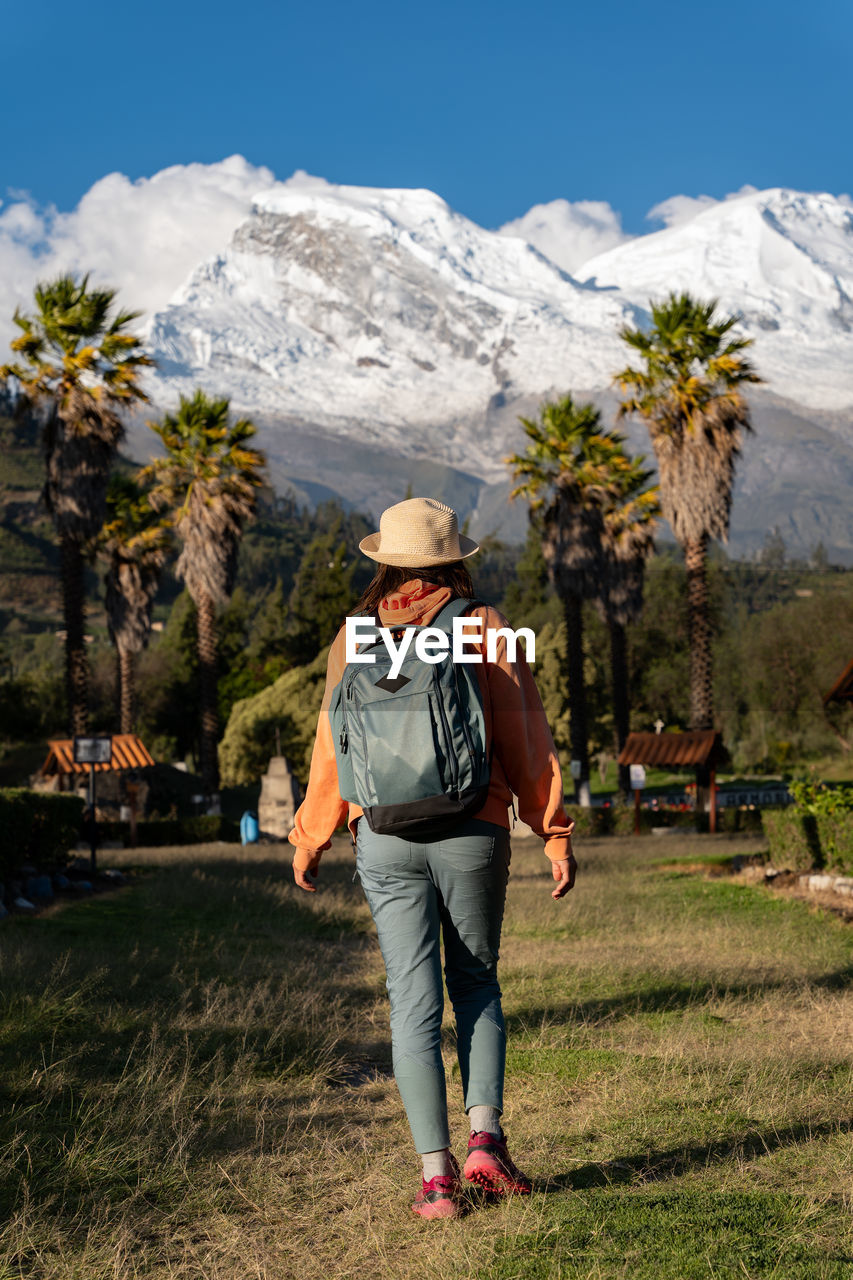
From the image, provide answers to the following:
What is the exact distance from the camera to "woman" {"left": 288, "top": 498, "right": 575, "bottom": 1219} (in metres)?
3.59

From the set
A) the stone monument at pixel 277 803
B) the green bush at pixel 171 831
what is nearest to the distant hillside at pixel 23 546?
the stone monument at pixel 277 803

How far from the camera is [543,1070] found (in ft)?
18.0

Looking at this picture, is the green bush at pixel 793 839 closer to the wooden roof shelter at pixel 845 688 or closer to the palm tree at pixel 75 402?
the wooden roof shelter at pixel 845 688

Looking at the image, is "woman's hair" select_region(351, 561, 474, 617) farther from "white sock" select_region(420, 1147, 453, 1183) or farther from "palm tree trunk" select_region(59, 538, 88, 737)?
"palm tree trunk" select_region(59, 538, 88, 737)

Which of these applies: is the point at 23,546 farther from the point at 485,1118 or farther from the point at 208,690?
the point at 485,1118

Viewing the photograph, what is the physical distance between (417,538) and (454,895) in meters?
1.17

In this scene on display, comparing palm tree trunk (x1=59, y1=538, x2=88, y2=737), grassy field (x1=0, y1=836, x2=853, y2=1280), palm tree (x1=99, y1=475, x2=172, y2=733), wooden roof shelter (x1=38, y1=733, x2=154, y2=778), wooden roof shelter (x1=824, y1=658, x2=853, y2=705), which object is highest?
palm tree (x1=99, y1=475, x2=172, y2=733)

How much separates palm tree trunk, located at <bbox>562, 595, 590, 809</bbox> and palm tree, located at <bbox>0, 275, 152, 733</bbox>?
14334 millimetres

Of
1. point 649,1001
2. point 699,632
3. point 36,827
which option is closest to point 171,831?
point 699,632

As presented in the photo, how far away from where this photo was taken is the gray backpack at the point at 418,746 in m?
3.48

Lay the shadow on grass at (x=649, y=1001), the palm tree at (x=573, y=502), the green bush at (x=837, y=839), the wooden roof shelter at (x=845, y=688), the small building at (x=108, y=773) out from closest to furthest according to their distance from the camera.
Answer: the shadow on grass at (x=649, y=1001) < the green bush at (x=837, y=839) < the wooden roof shelter at (x=845, y=688) < the small building at (x=108, y=773) < the palm tree at (x=573, y=502)

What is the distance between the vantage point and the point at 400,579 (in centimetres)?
404

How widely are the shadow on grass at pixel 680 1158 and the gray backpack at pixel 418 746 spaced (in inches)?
50.7

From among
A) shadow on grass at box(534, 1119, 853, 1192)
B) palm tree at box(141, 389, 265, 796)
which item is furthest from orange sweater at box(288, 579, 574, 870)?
palm tree at box(141, 389, 265, 796)
